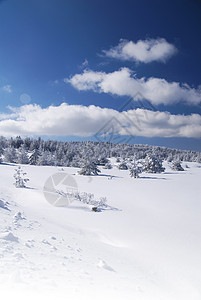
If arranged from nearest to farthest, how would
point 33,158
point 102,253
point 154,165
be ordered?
point 102,253 < point 154,165 < point 33,158

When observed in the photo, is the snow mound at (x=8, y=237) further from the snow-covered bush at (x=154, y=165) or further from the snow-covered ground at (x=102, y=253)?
the snow-covered bush at (x=154, y=165)

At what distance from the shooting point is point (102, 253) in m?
5.64

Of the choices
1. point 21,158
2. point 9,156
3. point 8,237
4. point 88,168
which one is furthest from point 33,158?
point 8,237

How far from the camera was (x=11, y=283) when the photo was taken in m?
2.63

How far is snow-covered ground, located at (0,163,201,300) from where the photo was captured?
3001mm

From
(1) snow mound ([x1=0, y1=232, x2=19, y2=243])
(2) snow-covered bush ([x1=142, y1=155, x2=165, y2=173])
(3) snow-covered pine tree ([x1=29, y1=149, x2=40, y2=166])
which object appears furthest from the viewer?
(3) snow-covered pine tree ([x1=29, y1=149, x2=40, y2=166])

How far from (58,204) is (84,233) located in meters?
4.61

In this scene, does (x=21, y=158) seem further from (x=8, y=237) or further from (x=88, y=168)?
(x=8, y=237)

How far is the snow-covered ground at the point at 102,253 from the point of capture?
300 centimetres

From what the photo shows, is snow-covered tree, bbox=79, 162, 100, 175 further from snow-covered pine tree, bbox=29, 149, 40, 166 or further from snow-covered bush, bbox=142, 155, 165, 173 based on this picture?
snow-covered pine tree, bbox=29, 149, 40, 166

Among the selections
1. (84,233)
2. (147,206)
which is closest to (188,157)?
(147,206)

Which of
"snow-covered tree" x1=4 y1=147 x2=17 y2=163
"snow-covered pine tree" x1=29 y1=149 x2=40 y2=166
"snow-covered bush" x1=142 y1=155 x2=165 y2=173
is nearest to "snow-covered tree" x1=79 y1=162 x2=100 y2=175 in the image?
"snow-covered bush" x1=142 y1=155 x2=165 y2=173

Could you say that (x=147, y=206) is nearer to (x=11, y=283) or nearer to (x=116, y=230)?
(x=116, y=230)

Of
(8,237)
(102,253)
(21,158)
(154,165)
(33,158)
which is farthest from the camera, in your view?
(33,158)
